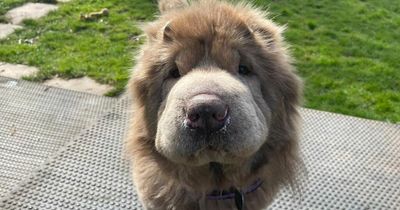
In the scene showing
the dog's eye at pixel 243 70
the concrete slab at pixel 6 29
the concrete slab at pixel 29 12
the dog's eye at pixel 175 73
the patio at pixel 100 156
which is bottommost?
the concrete slab at pixel 29 12

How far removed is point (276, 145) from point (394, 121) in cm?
286

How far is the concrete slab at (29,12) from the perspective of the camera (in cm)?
690

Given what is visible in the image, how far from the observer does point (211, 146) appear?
212cm

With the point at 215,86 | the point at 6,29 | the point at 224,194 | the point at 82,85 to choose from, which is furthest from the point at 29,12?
the point at 215,86

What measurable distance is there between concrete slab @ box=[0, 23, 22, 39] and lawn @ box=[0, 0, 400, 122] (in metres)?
0.10

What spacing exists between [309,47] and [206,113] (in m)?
4.82

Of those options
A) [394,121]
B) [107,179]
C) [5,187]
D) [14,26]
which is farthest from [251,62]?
[14,26]

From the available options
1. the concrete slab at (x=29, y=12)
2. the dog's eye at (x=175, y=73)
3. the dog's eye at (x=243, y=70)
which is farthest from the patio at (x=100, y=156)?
the concrete slab at (x=29, y=12)

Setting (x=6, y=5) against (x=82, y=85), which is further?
(x=6, y=5)

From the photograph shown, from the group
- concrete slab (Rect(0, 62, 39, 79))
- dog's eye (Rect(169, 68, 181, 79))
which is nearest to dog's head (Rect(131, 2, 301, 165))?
dog's eye (Rect(169, 68, 181, 79))

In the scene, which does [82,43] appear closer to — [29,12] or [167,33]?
[29,12]

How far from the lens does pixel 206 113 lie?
2.02 meters

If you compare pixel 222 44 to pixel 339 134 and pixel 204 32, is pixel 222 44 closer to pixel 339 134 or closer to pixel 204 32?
pixel 204 32

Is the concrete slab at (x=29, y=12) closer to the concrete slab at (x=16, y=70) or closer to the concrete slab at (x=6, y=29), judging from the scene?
the concrete slab at (x=6, y=29)
